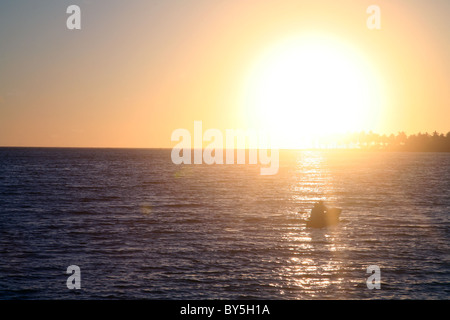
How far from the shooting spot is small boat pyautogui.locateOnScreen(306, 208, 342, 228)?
144 ft

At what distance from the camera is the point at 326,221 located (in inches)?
1759

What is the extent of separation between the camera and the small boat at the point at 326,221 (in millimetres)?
43844
